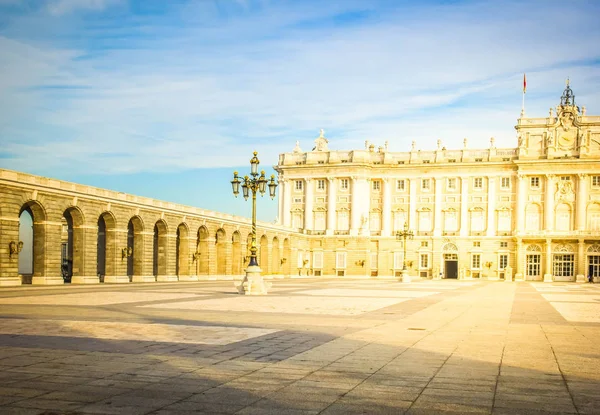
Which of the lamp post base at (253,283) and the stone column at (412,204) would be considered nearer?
the lamp post base at (253,283)

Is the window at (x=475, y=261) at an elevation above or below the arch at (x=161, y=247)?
below

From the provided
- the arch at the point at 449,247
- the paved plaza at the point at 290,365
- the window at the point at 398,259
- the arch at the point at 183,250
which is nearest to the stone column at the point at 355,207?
the window at the point at 398,259

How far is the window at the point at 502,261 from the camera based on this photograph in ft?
264

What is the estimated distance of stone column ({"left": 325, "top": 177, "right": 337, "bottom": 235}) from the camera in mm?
87625

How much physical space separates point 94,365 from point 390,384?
4246 mm

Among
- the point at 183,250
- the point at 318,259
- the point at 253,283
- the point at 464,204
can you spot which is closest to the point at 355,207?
the point at 318,259

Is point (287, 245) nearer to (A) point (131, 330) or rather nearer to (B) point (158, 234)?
(B) point (158, 234)

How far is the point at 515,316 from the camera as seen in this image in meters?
20.0

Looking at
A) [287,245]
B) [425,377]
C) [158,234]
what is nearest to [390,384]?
[425,377]

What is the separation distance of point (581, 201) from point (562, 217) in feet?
9.52

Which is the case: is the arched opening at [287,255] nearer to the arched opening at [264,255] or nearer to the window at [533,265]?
the arched opening at [264,255]

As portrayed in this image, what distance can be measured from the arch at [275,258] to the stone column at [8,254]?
4239 cm

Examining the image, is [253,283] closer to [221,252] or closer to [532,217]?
[221,252]

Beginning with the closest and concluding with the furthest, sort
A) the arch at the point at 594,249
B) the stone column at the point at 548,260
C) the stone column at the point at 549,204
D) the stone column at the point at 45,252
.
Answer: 1. the stone column at the point at 45,252
2. the arch at the point at 594,249
3. the stone column at the point at 548,260
4. the stone column at the point at 549,204
